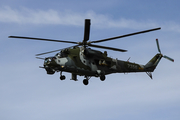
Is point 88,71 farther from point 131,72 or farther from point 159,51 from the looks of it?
point 159,51

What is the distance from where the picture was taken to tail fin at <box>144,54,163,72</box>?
151ft

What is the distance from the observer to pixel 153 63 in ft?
155

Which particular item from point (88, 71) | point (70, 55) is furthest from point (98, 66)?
point (70, 55)

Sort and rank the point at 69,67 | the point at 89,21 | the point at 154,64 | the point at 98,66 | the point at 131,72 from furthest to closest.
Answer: the point at 154,64 → the point at 131,72 → the point at 98,66 → the point at 69,67 → the point at 89,21

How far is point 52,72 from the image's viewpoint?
34688 mm

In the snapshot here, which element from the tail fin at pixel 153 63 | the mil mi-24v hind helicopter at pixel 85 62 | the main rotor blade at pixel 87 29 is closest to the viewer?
the main rotor blade at pixel 87 29

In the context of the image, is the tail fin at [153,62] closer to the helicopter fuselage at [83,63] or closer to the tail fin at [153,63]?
the tail fin at [153,63]

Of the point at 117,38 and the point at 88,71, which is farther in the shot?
the point at 88,71

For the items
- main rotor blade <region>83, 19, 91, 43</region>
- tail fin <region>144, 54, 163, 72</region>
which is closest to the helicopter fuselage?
main rotor blade <region>83, 19, 91, 43</region>

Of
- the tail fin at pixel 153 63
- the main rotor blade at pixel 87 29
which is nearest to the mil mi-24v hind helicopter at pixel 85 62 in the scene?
the main rotor blade at pixel 87 29

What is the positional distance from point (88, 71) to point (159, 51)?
1724cm

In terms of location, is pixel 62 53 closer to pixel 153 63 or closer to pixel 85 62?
pixel 85 62

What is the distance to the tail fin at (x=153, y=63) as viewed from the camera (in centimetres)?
4612

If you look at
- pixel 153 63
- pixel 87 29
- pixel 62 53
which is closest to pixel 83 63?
pixel 62 53
